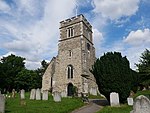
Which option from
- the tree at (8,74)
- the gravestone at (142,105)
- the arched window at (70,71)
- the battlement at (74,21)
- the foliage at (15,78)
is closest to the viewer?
the gravestone at (142,105)

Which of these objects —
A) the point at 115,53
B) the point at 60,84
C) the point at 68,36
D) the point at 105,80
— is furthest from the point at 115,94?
the point at 68,36

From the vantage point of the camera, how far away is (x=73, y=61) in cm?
3756

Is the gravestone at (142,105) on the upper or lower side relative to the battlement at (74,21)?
lower

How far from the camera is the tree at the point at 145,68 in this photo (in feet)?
107

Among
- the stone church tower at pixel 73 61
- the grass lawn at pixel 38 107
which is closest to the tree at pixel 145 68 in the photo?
the stone church tower at pixel 73 61

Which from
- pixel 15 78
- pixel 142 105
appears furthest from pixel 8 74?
pixel 142 105

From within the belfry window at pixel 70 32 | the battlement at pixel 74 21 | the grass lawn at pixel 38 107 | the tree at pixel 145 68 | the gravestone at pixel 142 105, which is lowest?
the grass lawn at pixel 38 107

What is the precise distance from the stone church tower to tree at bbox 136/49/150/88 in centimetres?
757

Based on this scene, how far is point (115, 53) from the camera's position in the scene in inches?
924

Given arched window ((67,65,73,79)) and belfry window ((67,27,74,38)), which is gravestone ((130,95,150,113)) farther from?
belfry window ((67,27,74,38))

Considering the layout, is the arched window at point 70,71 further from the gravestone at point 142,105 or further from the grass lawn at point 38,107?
the gravestone at point 142,105

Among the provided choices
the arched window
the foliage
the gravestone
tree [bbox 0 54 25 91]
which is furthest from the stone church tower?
the gravestone

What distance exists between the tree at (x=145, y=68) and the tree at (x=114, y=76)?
35.0 ft

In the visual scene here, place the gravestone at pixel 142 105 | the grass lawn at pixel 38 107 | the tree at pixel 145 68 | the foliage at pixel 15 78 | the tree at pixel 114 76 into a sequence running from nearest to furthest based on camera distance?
the gravestone at pixel 142 105 → the grass lawn at pixel 38 107 → the tree at pixel 114 76 → the tree at pixel 145 68 → the foliage at pixel 15 78
